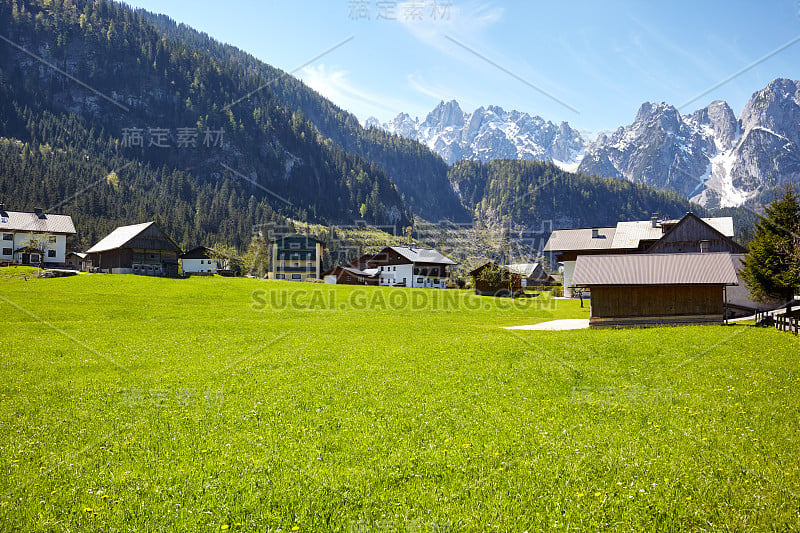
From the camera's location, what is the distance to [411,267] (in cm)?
10312

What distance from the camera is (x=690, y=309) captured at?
3981cm

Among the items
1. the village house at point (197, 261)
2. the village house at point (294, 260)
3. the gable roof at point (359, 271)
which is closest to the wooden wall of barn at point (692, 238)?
the gable roof at point (359, 271)

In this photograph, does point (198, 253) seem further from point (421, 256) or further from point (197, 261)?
point (421, 256)

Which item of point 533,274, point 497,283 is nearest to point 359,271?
→ point 497,283

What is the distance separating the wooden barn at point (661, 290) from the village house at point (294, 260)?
8487 cm

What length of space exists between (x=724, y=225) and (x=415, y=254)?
57.5 meters

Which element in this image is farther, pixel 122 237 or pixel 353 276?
pixel 353 276

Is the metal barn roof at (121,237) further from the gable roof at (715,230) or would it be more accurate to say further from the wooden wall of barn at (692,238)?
the wooden wall of barn at (692,238)

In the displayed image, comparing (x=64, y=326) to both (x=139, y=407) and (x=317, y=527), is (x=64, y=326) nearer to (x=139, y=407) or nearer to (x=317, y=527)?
(x=139, y=407)

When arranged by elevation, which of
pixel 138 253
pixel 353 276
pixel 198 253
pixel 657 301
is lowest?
pixel 657 301

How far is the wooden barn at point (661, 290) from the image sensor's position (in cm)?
3931

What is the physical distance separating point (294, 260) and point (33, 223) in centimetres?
5161

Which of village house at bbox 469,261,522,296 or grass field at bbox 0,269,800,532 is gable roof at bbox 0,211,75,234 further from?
village house at bbox 469,261,522,296

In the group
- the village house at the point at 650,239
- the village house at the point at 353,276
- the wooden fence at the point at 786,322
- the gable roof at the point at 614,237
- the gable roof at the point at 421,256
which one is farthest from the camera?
the gable roof at the point at 421,256
